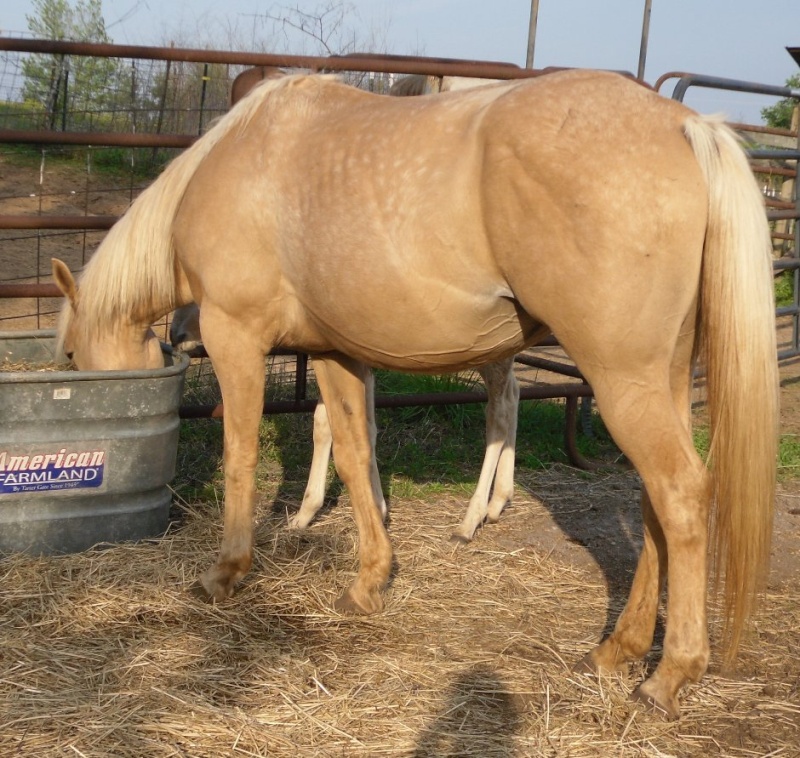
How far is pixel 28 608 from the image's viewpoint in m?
3.18

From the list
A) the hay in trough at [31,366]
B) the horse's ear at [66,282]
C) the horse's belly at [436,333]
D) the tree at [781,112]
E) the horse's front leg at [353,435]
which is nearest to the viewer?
the horse's belly at [436,333]

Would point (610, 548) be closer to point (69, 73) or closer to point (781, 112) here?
point (69, 73)

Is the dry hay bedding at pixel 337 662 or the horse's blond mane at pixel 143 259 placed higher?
the horse's blond mane at pixel 143 259

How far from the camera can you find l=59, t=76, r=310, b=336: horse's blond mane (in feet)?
11.6

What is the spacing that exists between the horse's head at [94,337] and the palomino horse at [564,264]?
0.69 meters

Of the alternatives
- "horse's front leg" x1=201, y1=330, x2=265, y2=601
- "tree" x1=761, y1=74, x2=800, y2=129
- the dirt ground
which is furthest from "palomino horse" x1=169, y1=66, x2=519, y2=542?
"tree" x1=761, y1=74, x2=800, y2=129

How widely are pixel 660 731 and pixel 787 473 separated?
3243 mm

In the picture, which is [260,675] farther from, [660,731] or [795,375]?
[795,375]

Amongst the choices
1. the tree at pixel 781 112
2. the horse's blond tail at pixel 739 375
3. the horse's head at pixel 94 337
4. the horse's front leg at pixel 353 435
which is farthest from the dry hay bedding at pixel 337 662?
the tree at pixel 781 112

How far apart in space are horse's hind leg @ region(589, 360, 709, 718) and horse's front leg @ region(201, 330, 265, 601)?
137 cm

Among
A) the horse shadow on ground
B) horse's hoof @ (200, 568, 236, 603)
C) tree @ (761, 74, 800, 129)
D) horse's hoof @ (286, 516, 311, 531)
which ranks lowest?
horse's hoof @ (286, 516, 311, 531)

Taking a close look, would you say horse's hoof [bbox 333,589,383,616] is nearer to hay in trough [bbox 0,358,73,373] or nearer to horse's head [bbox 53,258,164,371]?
horse's head [bbox 53,258,164,371]

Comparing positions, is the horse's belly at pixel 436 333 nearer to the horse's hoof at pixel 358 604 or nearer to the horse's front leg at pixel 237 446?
the horse's front leg at pixel 237 446

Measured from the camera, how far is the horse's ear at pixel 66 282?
370 centimetres
